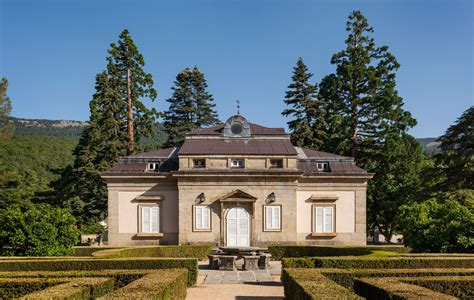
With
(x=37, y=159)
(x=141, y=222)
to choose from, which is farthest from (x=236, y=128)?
(x=37, y=159)

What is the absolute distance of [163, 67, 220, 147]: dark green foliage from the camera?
52375 mm

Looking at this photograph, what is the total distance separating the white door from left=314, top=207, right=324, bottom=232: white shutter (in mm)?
4778

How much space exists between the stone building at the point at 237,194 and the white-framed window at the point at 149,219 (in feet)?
0.22

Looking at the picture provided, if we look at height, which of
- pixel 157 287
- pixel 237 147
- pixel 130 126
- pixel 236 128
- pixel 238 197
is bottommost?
pixel 157 287

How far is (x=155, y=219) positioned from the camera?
3031 centimetres

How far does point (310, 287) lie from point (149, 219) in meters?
20.9

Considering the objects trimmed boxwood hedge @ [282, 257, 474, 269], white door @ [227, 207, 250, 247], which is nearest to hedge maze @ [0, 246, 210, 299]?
trimmed boxwood hedge @ [282, 257, 474, 269]

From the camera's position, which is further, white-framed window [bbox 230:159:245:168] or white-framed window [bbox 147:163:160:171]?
white-framed window [bbox 147:163:160:171]

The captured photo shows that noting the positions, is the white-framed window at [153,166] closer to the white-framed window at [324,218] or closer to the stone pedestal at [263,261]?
the white-framed window at [324,218]

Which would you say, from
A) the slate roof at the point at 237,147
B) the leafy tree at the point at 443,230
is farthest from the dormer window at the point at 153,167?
the leafy tree at the point at 443,230

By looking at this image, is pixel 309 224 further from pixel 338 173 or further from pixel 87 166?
pixel 87 166

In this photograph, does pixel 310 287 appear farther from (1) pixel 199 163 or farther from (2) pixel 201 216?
(1) pixel 199 163

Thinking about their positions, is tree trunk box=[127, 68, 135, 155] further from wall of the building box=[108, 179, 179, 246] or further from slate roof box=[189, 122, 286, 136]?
slate roof box=[189, 122, 286, 136]

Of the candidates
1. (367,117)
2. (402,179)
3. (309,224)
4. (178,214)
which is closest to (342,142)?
(367,117)
